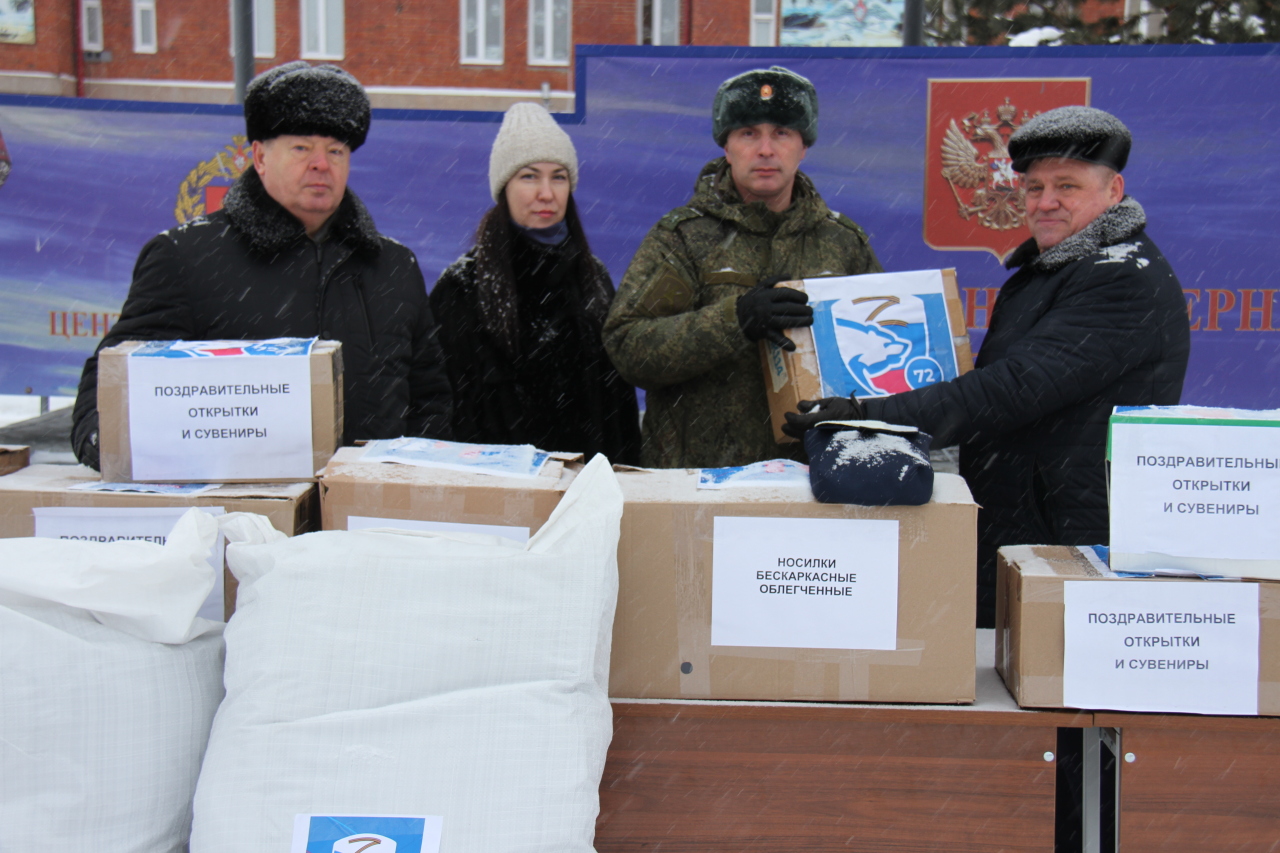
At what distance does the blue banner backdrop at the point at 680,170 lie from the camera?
3.31 metres

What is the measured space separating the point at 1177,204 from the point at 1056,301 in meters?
1.97

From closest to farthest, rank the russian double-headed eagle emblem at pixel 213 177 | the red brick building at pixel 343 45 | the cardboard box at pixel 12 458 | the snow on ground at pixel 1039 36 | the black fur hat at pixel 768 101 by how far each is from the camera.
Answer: the cardboard box at pixel 12 458, the black fur hat at pixel 768 101, the russian double-headed eagle emblem at pixel 213 177, the snow on ground at pixel 1039 36, the red brick building at pixel 343 45

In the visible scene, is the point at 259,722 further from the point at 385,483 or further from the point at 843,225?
the point at 843,225

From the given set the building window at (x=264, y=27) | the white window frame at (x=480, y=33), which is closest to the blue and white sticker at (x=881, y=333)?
the white window frame at (x=480, y=33)

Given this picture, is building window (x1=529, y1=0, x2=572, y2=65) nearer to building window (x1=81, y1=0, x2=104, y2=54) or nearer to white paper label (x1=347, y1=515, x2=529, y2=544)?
building window (x1=81, y1=0, x2=104, y2=54)

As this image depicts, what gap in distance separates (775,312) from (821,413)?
0.32 meters

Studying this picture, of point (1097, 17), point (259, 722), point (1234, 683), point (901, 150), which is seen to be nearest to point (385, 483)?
point (259, 722)

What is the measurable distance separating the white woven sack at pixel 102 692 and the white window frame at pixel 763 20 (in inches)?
509

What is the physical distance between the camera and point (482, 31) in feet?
47.4

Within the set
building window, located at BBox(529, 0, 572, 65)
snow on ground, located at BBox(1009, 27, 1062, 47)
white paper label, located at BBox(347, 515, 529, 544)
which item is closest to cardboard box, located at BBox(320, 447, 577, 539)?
white paper label, located at BBox(347, 515, 529, 544)

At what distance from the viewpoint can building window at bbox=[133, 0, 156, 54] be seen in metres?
14.8

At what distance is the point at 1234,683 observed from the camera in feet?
4.32

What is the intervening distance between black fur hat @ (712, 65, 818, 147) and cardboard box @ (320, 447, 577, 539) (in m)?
1.15

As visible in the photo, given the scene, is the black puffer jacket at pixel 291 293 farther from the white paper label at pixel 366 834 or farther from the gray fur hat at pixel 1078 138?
the gray fur hat at pixel 1078 138
